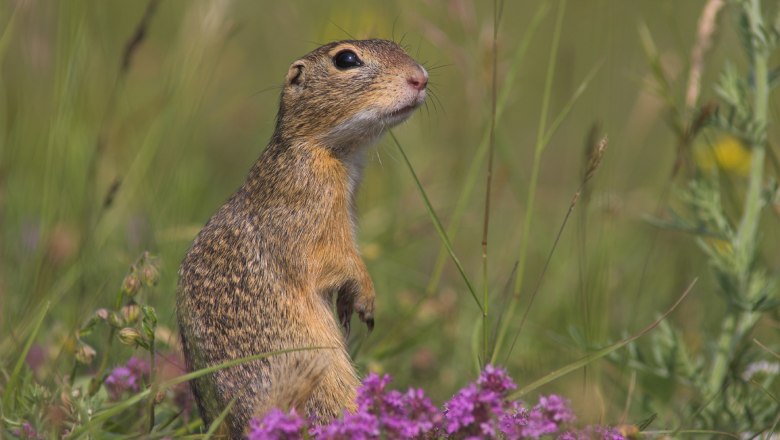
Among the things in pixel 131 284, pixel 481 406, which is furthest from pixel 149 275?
pixel 481 406

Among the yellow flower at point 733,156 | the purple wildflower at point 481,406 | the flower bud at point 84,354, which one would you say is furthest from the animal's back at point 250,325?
the yellow flower at point 733,156

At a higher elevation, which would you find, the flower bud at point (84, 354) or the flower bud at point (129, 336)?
the flower bud at point (129, 336)

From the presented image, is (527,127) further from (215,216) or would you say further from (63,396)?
(63,396)

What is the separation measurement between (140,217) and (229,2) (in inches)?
54.7

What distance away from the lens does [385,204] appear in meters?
6.75

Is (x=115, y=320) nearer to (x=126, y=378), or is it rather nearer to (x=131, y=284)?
(x=131, y=284)

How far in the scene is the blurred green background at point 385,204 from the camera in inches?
186

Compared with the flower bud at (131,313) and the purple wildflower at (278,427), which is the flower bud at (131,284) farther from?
the purple wildflower at (278,427)

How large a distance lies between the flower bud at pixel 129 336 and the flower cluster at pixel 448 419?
23.0 inches

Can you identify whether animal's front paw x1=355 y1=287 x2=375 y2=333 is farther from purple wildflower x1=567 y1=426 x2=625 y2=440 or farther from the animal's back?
purple wildflower x1=567 y1=426 x2=625 y2=440

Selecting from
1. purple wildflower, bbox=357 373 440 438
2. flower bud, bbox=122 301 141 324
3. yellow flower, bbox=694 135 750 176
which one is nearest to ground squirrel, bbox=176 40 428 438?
flower bud, bbox=122 301 141 324

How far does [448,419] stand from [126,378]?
1.40m

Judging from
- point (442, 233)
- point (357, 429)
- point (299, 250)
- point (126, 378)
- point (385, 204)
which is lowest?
point (385, 204)

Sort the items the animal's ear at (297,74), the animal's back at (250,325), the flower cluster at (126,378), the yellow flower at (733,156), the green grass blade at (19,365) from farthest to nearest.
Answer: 1. the yellow flower at (733,156)
2. the animal's ear at (297,74)
3. the flower cluster at (126,378)
4. the animal's back at (250,325)
5. the green grass blade at (19,365)
